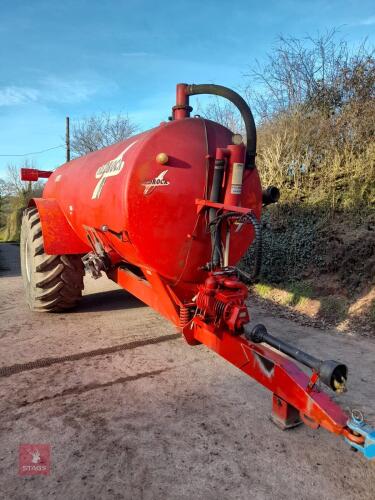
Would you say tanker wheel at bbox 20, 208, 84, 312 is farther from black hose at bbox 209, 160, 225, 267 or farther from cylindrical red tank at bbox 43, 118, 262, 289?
black hose at bbox 209, 160, 225, 267

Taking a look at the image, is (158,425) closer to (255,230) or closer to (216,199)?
(255,230)

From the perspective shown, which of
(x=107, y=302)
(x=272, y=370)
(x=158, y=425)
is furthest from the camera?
(x=107, y=302)

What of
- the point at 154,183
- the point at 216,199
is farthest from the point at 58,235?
the point at 216,199

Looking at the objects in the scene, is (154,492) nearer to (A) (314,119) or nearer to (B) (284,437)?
(B) (284,437)

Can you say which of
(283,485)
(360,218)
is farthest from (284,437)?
(360,218)

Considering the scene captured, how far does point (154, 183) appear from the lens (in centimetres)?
266

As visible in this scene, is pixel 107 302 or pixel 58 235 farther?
pixel 107 302

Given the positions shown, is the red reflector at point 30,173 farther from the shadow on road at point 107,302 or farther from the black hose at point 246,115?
the black hose at point 246,115

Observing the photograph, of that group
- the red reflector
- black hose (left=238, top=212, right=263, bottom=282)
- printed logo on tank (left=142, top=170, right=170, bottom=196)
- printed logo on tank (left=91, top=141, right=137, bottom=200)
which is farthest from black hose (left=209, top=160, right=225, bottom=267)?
the red reflector

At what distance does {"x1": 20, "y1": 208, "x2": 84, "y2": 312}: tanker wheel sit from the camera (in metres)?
4.52

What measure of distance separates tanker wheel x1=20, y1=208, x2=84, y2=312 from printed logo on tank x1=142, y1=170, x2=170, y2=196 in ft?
7.64

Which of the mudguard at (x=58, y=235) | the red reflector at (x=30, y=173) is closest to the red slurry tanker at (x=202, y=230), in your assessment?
the mudguard at (x=58, y=235)

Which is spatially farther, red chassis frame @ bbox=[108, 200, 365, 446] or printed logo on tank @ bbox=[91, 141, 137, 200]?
printed logo on tank @ bbox=[91, 141, 137, 200]

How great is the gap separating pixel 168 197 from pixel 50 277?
2.44 m
